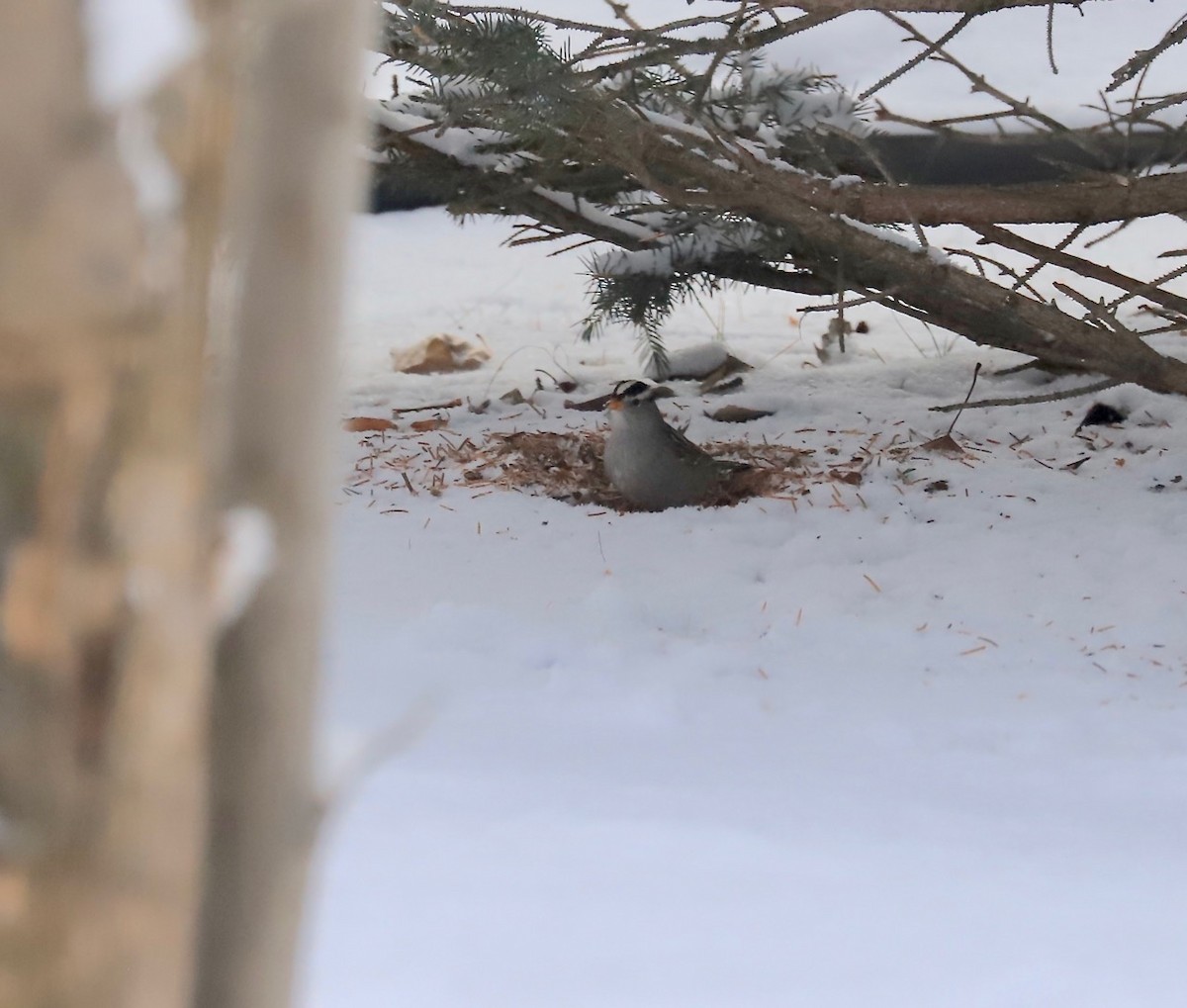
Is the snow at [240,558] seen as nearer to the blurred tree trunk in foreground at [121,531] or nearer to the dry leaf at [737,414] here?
the blurred tree trunk in foreground at [121,531]

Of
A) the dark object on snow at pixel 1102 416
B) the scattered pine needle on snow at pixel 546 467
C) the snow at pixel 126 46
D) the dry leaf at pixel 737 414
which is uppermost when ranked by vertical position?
the snow at pixel 126 46

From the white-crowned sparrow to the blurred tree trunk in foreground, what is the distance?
2821mm

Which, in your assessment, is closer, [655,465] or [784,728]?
[784,728]

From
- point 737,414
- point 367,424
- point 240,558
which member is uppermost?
point 240,558

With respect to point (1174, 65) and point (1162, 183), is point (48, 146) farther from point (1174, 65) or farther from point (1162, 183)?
point (1174, 65)

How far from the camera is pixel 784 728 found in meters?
2.11

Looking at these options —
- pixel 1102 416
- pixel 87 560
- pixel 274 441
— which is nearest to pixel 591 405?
pixel 1102 416

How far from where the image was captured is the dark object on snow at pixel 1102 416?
386cm

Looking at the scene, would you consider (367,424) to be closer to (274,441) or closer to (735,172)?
(735,172)

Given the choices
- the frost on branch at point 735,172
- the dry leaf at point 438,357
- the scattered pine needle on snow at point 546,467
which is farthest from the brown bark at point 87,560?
the dry leaf at point 438,357

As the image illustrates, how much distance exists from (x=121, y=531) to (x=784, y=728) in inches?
65.4

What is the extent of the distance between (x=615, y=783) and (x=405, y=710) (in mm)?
431

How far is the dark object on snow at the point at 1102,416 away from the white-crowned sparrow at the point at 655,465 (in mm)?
A: 1152

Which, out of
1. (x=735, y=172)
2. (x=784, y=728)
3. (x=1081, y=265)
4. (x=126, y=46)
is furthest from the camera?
(x=1081, y=265)
